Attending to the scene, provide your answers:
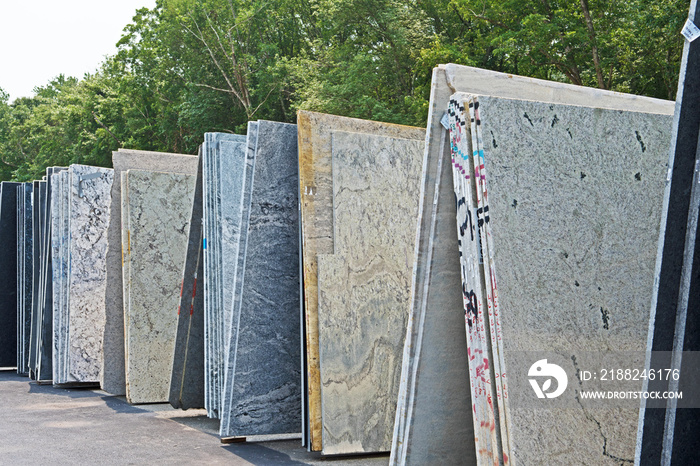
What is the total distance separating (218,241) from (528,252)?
3.11 metres

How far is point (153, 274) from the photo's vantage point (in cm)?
764

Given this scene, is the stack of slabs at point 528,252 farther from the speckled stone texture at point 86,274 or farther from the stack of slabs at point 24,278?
the stack of slabs at point 24,278

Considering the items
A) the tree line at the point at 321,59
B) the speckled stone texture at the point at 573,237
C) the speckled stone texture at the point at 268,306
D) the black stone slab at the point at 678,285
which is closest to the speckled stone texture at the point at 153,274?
the speckled stone texture at the point at 268,306

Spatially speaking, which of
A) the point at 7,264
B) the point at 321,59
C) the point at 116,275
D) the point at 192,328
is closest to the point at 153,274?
the point at 116,275

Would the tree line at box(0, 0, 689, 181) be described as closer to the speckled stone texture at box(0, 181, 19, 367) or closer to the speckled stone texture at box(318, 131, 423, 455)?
the speckled stone texture at box(318, 131, 423, 455)

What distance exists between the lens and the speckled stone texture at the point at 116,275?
7.90 meters

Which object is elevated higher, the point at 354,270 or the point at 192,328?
the point at 354,270

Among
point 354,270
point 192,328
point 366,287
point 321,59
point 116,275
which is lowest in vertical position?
point 192,328

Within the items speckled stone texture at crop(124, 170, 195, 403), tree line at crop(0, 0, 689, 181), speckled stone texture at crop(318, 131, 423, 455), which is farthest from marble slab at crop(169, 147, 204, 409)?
tree line at crop(0, 0, 689, 181)

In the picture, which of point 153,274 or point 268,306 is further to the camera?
point 153,274

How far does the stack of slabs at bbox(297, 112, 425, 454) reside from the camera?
506 centimetres

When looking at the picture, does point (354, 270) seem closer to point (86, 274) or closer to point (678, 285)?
point (678, 285)

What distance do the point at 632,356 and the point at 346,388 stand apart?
1970 millimetres

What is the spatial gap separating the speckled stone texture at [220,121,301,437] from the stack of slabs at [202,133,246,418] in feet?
1.99
